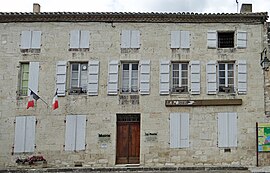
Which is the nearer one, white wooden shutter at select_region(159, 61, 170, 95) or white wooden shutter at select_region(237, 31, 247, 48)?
white wooden shutter at select_region(159, 61, 170, 95)

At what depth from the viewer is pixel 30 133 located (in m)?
15.3

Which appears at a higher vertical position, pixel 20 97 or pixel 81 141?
pixel 20 97

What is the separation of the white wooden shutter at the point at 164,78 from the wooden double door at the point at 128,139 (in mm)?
1351

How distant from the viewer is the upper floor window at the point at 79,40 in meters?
15.8

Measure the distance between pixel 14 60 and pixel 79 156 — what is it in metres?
4.42

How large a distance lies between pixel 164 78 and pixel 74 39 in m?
3.75

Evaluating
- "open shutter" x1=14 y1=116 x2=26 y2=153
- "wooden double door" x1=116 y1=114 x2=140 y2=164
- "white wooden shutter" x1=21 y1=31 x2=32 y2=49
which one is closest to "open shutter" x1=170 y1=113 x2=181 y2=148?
"wooden double door" x1=116 y1=114 x2=140 y2=164

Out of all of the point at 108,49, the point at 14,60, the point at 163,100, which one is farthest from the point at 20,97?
the point at 163,100

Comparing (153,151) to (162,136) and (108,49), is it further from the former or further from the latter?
(108,49)

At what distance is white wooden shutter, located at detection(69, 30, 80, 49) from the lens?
15.8 meters

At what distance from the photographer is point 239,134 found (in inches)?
595

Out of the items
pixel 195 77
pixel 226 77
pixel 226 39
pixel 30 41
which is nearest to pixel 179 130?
pixel 195 77

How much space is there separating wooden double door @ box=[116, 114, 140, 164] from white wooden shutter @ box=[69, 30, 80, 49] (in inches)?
124

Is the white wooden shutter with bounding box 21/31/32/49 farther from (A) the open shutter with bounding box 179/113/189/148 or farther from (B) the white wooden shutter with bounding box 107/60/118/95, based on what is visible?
(A) the open shutter with bounding box 179/113/189/148
